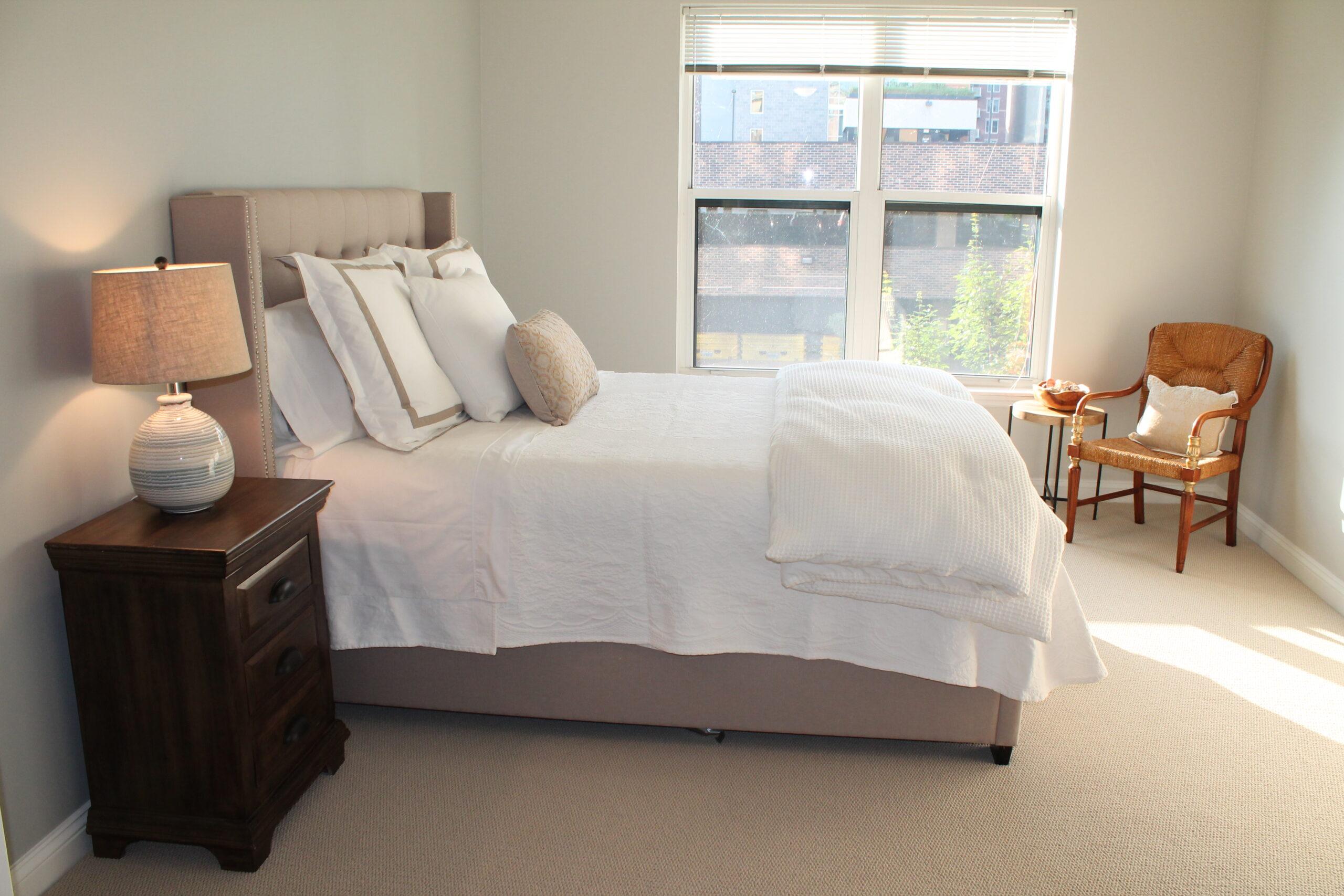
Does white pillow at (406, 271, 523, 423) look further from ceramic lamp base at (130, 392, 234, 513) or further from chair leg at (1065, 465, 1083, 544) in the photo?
chair leg at (1065, 465, 1083, 544)

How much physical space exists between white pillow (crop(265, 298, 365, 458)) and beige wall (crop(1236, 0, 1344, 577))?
10.9 ft

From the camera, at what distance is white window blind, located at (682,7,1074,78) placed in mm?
4258

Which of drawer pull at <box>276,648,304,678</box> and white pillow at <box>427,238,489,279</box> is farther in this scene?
white pillow at <box>427,238,489,279</box>

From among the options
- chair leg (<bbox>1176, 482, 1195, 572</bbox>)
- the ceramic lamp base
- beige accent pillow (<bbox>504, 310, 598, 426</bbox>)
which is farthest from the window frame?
the ceramic lamp base

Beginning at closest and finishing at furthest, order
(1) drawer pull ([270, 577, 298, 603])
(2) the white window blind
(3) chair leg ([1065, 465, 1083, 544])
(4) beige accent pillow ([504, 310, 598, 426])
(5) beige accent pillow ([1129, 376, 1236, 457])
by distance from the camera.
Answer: (1) drawer pull ([270, 577, 298, 603]) → (4) beige accent pillow ([504, 310, 598, 426]) → (5) beige accent pillow ([1129, 376, 1236, 457]) → (3) chair leg ([1065, 465, 1083, 544]) → (2) the white window blind

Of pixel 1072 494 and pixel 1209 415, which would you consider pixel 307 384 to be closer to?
pixel 1072 494

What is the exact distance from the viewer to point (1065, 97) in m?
4.32

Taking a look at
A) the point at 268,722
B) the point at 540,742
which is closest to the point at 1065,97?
the point at 540,742

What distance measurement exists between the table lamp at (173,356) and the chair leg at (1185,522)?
10.6 feet

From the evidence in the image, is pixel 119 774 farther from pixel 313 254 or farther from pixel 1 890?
pixel 313 254

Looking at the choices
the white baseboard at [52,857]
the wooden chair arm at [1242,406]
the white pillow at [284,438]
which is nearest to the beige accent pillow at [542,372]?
the white pillow at [284,438]

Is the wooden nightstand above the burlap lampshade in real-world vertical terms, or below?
below

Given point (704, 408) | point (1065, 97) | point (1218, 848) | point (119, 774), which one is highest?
point (1065, 97)

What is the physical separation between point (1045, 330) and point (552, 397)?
2.82 meters
